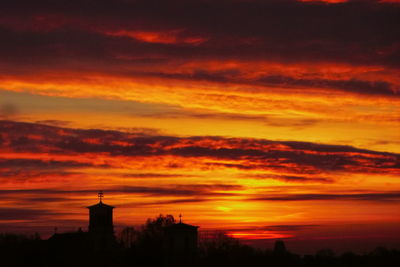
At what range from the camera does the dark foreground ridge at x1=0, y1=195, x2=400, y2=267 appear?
329 feet

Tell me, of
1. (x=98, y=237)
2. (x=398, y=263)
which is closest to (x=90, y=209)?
(x=98, y=237)

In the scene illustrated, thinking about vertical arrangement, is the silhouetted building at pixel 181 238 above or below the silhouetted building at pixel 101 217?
below

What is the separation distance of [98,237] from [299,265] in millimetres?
31809

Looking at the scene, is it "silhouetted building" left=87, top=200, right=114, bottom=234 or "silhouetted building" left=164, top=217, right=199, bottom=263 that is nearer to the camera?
"silhouetted building" left=164, top=217, right=199, bottom=263

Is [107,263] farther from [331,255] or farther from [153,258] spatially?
[331,255]

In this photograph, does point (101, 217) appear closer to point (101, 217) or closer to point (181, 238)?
point (101, 217)

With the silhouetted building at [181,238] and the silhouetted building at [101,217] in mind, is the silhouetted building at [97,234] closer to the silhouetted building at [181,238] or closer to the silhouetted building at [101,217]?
the silhouetted building at [101,217]

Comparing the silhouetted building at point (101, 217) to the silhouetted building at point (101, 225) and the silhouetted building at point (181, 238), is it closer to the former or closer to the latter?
the silhouetted building at point (101, 225)

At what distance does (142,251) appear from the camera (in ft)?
341

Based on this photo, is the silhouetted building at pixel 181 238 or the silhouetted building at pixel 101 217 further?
the silhouetted building at pixel 101 217

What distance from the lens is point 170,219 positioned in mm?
149875

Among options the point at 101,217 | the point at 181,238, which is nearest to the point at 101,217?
the point at 101,217

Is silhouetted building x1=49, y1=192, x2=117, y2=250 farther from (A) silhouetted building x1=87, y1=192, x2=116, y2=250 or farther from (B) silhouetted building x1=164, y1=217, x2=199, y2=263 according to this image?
(B) silhouetted building x1=164, y1=217, x2=199, y2=263

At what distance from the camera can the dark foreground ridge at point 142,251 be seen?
100 metres
